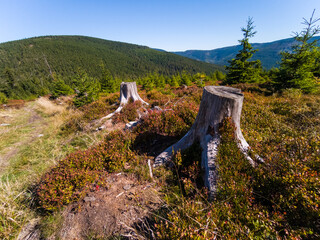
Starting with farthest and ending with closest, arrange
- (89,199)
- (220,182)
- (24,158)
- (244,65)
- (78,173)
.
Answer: (244,65)
(24,158)
(78,173)
(89,199)
(220,182)

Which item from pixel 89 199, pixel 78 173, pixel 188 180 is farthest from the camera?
pixel 78 173

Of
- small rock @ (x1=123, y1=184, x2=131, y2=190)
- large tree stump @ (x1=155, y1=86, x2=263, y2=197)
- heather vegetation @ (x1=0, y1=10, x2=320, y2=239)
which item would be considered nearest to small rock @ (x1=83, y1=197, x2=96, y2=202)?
heather vegetation @ (x1=0, y1=10, x2=320, y2=239)

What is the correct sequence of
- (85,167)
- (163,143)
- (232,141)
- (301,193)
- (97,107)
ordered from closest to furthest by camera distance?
(301,193) < (232,141) < (85,167) < (163,143) < (97,107)

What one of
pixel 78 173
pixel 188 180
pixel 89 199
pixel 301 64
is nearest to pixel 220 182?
pixel 188 180

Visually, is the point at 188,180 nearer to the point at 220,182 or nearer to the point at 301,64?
the point at 220,182

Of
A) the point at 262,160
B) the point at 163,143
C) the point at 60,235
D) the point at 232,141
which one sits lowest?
the point at 60,235

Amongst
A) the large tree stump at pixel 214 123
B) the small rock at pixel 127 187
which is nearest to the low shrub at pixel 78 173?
the small rock at pixel 127 187

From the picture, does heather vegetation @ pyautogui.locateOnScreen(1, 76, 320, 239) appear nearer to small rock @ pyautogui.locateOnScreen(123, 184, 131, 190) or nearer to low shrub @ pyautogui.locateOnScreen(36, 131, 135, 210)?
low shrub @ pyautogui.locateOnScreen(36, 131, 135, 210)

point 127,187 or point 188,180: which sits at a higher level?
point 188,180

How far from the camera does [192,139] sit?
3.45 metres

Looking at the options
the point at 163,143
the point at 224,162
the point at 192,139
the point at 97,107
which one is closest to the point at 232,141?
the point at 224,162

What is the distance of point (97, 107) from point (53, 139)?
323cm

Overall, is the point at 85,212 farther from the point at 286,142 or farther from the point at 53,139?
the point at 53,139

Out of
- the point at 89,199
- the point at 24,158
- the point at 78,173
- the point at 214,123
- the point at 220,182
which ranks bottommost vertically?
the point at 24,158
